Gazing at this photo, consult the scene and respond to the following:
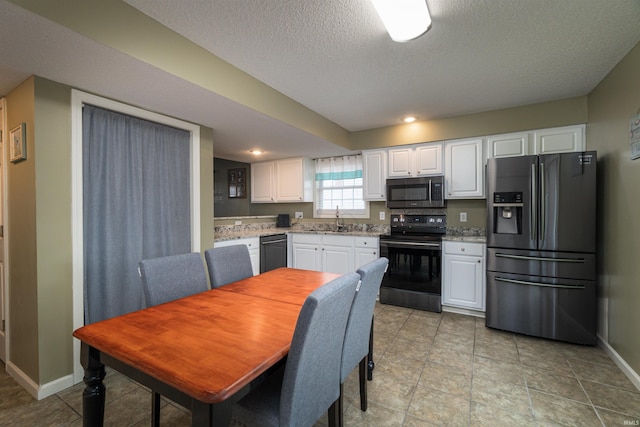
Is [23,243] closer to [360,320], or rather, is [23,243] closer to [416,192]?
[360,320]

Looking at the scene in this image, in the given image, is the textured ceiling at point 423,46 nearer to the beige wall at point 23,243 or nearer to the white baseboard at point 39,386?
the beige wall at point 23,243

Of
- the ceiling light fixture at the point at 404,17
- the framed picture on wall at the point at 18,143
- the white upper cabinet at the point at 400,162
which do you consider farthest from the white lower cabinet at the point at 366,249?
the framed picture on wall at the point at 18,143

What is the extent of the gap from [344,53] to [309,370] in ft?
6.59

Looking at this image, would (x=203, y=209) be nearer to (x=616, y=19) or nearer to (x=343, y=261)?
(x=343, y=261)

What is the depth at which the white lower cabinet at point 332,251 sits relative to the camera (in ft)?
12.4

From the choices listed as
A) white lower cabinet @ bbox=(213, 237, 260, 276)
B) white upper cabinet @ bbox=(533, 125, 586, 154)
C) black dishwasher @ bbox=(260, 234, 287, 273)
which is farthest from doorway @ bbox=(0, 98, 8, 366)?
white upper cabinet @ bbox=(533, 125, 586, 154)

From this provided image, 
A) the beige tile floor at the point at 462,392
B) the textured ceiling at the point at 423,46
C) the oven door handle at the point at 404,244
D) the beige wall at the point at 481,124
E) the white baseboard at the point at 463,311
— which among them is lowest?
the beige tile floor at the point at 462,392

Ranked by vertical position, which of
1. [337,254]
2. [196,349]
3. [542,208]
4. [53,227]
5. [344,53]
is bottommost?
[337,254]

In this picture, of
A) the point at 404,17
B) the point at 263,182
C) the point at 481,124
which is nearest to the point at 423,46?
the point at 404,17

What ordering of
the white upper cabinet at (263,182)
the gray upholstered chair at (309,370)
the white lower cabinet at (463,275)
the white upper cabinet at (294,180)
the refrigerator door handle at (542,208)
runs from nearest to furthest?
the gray upholstered chair at (309,370), the refrigerator door handle at (542,208), the white lower cabinet at (463,275), the white upper cabinet at (294,180), the white upper cabinet at (263,182)

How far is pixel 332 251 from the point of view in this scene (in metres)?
4.01

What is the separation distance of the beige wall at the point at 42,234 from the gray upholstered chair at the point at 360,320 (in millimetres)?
1923

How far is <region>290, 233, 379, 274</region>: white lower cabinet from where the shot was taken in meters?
3.78

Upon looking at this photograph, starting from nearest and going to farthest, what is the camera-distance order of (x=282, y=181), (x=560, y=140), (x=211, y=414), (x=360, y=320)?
(x=211, y=414) < (x=360, y=320) < (x=560, y=140) < (x=282, y=181)
